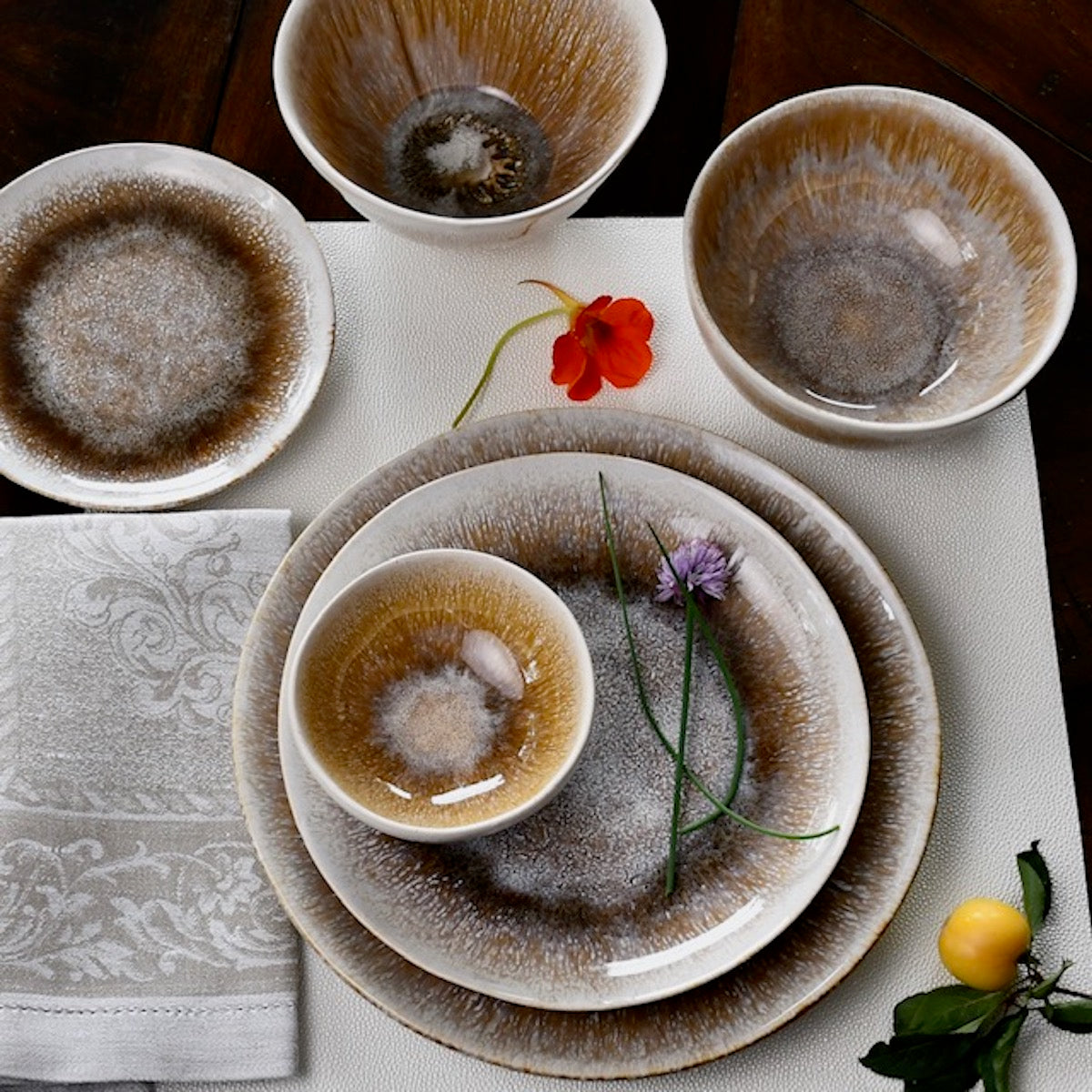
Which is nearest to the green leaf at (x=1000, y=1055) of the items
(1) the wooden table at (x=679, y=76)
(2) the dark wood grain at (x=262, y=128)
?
(1) the wooden table at (x=679, y=76)

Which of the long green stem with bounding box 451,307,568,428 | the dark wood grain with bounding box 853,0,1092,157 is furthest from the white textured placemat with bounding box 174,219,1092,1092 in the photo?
the dark wood grain with bounding box 853,0,1092,157

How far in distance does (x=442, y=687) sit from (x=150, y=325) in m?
0.28

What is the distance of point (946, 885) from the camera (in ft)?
2.56

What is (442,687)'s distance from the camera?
77 centimetres

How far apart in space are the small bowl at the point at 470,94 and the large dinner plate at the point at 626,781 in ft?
0.54

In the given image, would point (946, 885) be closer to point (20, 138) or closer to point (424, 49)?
point (424, 49)

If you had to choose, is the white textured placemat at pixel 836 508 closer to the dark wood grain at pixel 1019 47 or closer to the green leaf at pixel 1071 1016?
the green leaf at pixel 1071 1016

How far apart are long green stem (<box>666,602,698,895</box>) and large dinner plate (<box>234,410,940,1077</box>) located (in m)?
0.06

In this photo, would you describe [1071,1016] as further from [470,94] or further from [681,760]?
[470,94]

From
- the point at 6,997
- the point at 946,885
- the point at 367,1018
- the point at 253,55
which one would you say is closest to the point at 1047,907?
the point at 946,885

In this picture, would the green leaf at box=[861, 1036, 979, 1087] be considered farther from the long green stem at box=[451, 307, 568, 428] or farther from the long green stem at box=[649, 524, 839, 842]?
the long green stem at box=[451, 307, 568, 428]

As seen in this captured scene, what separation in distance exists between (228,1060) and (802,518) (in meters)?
0.41

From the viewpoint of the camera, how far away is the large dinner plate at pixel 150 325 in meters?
0.83

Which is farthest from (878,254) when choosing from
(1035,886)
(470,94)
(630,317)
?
(1035,886)
